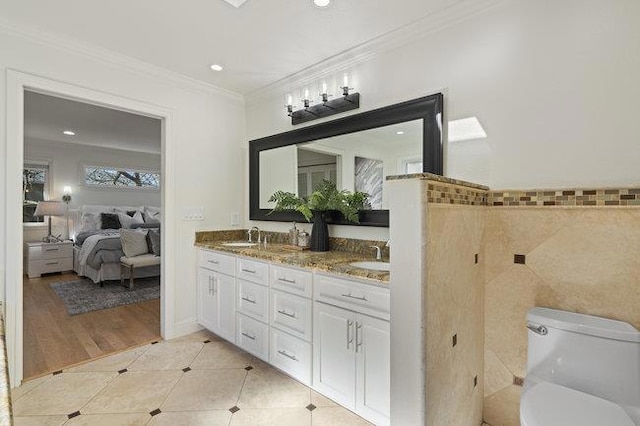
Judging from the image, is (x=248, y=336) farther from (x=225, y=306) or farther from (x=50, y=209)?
(x=50, y=209)

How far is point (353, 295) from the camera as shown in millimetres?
1783

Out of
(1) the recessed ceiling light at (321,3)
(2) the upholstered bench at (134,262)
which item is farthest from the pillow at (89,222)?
(1) the recessed ceiling light at (321,3)

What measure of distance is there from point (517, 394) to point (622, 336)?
0.64 m

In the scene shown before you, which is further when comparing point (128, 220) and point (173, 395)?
point (128, 220)

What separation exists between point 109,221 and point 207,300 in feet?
14.3

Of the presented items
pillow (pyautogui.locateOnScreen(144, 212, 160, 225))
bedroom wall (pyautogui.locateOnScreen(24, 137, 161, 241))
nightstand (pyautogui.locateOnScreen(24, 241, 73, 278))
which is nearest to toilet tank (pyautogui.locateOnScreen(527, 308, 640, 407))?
pillow (pyautogui.locateOnScreen(144, 212, 160, 225))

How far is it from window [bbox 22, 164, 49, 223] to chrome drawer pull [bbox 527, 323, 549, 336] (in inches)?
303

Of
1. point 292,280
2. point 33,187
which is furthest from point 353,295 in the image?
point 33,187

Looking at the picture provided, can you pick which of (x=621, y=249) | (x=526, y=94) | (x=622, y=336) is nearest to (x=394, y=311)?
(x=622, y=336)

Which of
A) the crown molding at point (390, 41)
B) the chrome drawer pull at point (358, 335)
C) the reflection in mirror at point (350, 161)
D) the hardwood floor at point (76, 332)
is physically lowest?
the hardwood floor at point (76, 332)

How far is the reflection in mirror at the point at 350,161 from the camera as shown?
2199 millimetres

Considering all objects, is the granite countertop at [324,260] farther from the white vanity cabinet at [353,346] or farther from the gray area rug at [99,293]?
the gray area rug at [99,293]

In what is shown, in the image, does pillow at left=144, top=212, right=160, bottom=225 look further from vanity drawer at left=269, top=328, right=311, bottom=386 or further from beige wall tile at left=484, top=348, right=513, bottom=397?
beige wall tile at left=484, top=348, right=513, bottom=397

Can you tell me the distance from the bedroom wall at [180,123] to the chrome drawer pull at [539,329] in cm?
277
